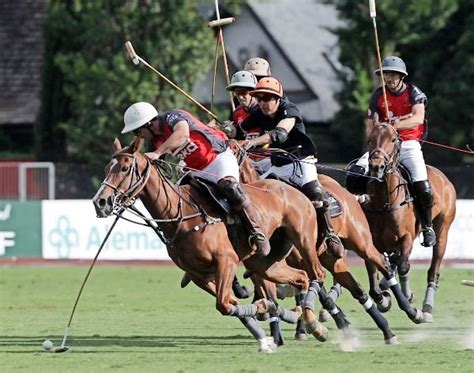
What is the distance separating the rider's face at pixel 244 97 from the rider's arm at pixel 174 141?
5.84ft

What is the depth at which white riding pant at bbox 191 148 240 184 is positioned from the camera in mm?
11945

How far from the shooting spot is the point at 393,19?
3556cm

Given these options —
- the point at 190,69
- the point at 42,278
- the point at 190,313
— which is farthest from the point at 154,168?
the point at 190,69

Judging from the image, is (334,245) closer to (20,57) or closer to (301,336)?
(301,336)

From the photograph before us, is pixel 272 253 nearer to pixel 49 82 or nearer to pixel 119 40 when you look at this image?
pixel 119 40

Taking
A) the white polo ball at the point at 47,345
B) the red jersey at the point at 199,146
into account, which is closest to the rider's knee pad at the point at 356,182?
the red jersey at the point at 199,146

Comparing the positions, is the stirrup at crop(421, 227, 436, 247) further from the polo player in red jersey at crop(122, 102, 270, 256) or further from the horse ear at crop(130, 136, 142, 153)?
the horse ear at crop(130, 136, 142, 153)

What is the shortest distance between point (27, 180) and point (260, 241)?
2014 cm

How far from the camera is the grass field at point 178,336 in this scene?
35.2 ft

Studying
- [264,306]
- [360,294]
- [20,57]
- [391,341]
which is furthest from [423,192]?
[20,57]

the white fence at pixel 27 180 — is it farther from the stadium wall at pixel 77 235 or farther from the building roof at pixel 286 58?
the building roof at pixel 286 58

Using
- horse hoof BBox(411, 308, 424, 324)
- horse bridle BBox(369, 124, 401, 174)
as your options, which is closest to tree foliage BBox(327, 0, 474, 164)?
horse bridle BBox(369, 124, 401, 174)

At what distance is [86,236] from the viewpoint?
80.8 ft

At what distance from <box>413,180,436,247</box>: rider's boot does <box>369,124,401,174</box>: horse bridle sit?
0.68 m
